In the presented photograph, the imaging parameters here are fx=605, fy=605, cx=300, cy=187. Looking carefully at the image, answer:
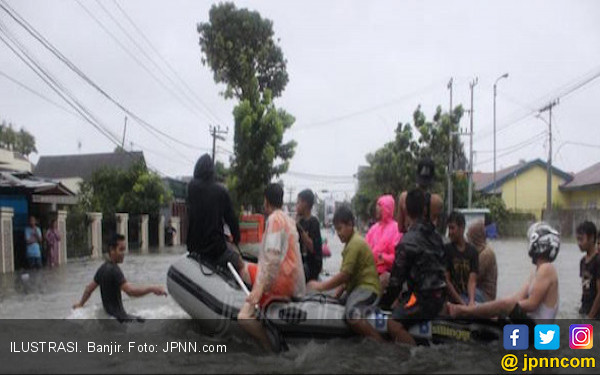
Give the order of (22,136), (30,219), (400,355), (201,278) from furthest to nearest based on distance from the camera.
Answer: (22,136)
(30,219)
(201,278)
(400,355)

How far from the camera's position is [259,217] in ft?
91.1

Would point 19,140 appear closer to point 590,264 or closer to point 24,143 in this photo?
point 24,143

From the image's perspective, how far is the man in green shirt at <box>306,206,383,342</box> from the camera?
5453mm

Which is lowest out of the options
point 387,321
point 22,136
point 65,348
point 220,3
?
point 65,348

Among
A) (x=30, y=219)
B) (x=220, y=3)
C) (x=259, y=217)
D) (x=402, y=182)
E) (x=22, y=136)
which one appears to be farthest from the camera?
(x=22, y=136)

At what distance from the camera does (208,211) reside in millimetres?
6312

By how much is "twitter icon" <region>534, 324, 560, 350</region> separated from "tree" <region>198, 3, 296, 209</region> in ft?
69.5

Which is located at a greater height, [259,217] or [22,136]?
[22,136]

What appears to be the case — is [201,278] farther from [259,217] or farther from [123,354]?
[259,217]

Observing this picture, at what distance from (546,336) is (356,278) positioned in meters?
1.67

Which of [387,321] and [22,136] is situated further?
[22,136]

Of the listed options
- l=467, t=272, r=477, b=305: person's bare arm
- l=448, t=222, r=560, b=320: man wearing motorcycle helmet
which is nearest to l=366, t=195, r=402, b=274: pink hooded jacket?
l=467, t=272, r=477, b=305: person's bare arm

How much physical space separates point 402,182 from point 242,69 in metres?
11.0

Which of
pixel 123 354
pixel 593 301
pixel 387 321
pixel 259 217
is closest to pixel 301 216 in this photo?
pixel 387 321
